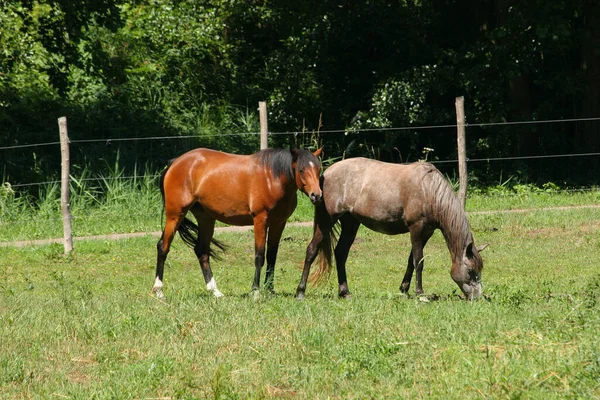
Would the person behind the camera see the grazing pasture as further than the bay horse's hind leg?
No

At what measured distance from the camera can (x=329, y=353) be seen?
7.42 m

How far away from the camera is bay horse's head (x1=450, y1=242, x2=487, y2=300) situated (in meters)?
9.62

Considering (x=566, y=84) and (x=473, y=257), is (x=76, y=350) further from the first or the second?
(x=566, y=84)

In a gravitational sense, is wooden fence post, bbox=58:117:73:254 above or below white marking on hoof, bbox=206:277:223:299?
above

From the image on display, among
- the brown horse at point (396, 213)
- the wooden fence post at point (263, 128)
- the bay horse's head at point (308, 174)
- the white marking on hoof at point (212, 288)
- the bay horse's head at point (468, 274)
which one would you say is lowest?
the white marking on hoof at point (212, 288)

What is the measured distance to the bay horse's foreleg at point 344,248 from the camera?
409 inches

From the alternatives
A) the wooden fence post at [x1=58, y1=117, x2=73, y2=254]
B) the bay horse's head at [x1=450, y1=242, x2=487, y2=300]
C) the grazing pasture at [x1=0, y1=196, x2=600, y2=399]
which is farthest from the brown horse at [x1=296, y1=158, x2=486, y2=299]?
the wooden fence post at [x1=58, y1=117, x2=73, y2=254]

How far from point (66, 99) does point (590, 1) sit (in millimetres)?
11205

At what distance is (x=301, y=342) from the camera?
7641mm

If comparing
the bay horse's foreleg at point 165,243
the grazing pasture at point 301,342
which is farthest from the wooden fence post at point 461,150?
the bay horse's foreleg at point 165,243

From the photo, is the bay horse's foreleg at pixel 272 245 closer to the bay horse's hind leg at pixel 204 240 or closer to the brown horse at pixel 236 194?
the brown horse at pixel 236 194

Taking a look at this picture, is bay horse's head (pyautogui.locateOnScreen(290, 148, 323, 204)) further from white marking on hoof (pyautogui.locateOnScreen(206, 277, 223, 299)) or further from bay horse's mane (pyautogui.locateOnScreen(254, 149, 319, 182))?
white marking on hoof (pyautogui.locateOnScreen(206, 277, 223, 299))

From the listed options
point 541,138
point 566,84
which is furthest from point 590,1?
point 541,138

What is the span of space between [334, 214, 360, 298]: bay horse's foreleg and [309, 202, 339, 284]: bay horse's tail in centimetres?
9
